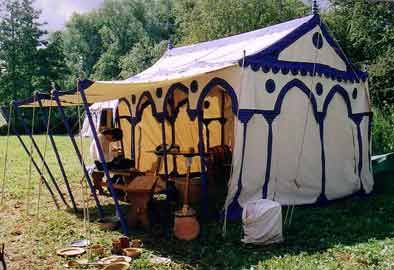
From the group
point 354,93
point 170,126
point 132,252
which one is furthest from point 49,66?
point 132,252

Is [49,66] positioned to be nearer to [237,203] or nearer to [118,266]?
[237,203]

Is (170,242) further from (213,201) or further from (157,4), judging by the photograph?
(157,4)

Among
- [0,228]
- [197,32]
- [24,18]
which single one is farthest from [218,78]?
[24,18]

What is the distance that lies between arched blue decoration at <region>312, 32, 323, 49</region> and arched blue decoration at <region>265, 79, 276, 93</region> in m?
1.11

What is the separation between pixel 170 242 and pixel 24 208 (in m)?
3.28

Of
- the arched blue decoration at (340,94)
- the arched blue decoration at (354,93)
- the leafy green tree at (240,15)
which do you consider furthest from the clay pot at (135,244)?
the leafy green tree at (240,15)

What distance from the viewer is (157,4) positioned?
3922 centimetres

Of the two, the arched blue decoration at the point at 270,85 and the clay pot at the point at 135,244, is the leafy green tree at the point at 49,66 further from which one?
the clay pot at the point at 135,244

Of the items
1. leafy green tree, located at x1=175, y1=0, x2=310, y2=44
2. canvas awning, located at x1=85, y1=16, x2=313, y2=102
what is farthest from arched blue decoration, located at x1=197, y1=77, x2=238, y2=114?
leafy green tree, located at x1=175, y1=0, x2=310, y2=44

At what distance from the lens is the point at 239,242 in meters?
5.50

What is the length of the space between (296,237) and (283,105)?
2.03 m

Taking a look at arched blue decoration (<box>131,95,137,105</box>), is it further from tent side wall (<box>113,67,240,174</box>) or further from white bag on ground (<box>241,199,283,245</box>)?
white bag on ground (<box>241,199,283,245</box>)

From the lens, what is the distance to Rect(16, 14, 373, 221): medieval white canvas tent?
643cm

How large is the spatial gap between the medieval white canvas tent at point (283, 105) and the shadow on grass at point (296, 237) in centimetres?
54
